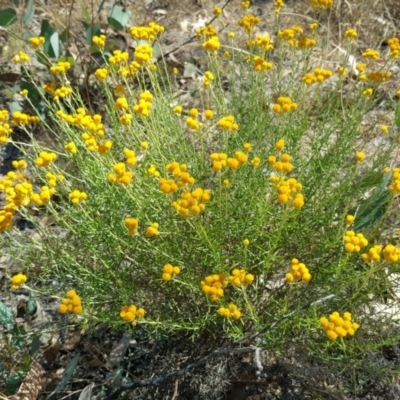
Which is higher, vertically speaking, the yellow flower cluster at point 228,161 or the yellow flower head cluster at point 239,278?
the yellow flower cluster at point 228,161

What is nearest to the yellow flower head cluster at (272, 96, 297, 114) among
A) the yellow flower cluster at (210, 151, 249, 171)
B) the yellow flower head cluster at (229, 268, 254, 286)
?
the yellow flower cluster at (210, 151, 249, 171)

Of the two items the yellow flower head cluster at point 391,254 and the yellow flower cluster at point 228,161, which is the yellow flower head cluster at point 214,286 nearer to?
the yellow flower cluster at point 228,161

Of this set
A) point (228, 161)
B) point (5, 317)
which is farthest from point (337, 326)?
point (5, 317)

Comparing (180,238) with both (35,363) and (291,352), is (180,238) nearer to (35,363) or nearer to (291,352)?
(291,352)

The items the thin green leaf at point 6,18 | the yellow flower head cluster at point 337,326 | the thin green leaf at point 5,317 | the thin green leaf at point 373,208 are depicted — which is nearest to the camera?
the yellow flower head cluster at point 337,326

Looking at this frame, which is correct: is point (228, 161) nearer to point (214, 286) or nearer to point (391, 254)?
point (214, 286)

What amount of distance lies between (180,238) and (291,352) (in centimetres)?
57

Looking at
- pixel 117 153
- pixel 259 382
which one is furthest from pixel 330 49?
pixel 259 382

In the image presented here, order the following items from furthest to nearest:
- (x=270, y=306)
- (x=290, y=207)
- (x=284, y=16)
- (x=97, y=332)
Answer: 1. (x=284, y=16)
2. (x=97, y=332)
3. (x=270, y=306)
4. (x=290, y=207)

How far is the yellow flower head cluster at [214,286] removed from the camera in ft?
4.93

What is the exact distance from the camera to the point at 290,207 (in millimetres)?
1790

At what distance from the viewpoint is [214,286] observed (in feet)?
5.02

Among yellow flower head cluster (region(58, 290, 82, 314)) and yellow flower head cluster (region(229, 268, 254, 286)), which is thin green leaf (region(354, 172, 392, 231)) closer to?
yellow flower head cluster (region(229, 268, 254, 286))

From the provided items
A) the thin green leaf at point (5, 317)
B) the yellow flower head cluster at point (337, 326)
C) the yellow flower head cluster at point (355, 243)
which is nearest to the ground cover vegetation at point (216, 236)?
the thin green leaf at point (5, 317)
